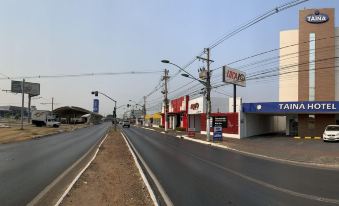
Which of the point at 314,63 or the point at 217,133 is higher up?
the point at 314,63

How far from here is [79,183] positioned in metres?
13.1

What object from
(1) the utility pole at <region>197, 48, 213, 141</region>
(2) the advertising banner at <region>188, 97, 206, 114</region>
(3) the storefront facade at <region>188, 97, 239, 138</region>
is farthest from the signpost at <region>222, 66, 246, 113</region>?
(1) the utility pole at <region>197, 48, 213, 141</region>

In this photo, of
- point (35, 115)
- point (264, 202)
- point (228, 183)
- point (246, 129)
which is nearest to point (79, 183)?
point (228, 183)

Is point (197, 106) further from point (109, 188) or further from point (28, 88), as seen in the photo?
point (28, 88)

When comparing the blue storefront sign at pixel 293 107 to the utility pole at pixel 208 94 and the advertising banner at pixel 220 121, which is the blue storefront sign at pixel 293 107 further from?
the utility pole at pixel 208 94

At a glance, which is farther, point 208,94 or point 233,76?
point 233,76

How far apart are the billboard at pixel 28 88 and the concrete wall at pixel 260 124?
6827cm

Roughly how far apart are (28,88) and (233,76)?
250ft

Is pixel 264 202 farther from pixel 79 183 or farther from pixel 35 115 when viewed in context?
pixel 35 115

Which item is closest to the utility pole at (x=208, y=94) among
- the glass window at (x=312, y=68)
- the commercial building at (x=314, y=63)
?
the commercial building at (x=314, y=63)

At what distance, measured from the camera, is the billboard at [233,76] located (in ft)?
186

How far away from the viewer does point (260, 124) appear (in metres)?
58.4

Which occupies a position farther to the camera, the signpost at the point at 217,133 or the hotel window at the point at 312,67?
the hotel window at the point at 312,67

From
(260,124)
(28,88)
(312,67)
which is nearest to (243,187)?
(260,124)
